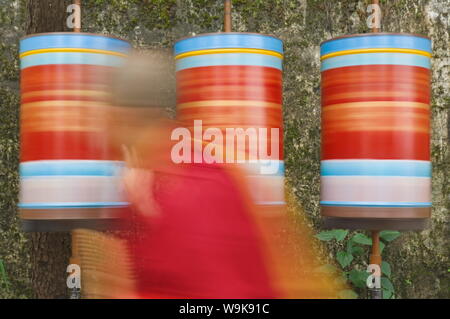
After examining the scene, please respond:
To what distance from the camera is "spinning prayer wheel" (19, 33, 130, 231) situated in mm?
1291

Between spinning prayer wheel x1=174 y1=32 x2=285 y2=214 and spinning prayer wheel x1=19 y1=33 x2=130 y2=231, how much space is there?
0.19m

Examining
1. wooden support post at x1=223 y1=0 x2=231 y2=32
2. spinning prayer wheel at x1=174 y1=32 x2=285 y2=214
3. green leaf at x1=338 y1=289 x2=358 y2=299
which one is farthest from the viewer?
green leaf at x1=338 y1=289 x2=358 y2=299

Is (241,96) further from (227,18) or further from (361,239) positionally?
(361,239)

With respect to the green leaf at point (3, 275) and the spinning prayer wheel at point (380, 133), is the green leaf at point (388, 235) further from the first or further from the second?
the green leaf at point (3, 275)

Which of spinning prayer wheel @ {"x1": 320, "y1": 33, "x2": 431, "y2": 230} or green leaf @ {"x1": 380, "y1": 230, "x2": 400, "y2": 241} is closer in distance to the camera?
spinning prayer wheel @ {"x1": 320, "y1": 33, "x2": 431, "y2": 230}

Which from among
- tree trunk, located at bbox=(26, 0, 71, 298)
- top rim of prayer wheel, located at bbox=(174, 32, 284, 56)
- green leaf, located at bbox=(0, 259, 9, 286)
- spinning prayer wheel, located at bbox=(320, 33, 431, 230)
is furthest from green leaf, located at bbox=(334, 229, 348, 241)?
green leaf, located at bbox=(0, 259, 9, 286)

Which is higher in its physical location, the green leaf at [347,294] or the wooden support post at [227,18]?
the wooden support post at [227,18]

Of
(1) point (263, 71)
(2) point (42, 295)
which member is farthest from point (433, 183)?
(2) point (42, 295)

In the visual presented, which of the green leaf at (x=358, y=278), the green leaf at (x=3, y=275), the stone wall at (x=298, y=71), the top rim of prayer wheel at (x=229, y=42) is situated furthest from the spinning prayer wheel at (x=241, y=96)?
the green leaf at (x=3, y=275)

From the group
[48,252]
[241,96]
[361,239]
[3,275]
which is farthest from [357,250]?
[3,275]

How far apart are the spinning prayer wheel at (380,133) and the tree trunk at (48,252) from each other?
0.78 meters

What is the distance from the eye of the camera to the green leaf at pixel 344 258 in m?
1.69

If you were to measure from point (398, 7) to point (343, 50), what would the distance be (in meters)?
0.45

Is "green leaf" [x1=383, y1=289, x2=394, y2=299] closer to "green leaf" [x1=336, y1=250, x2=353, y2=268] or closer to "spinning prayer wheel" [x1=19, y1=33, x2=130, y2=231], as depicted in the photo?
"green leaf" [x1=336, y1=250, x2=353, y2=268]
